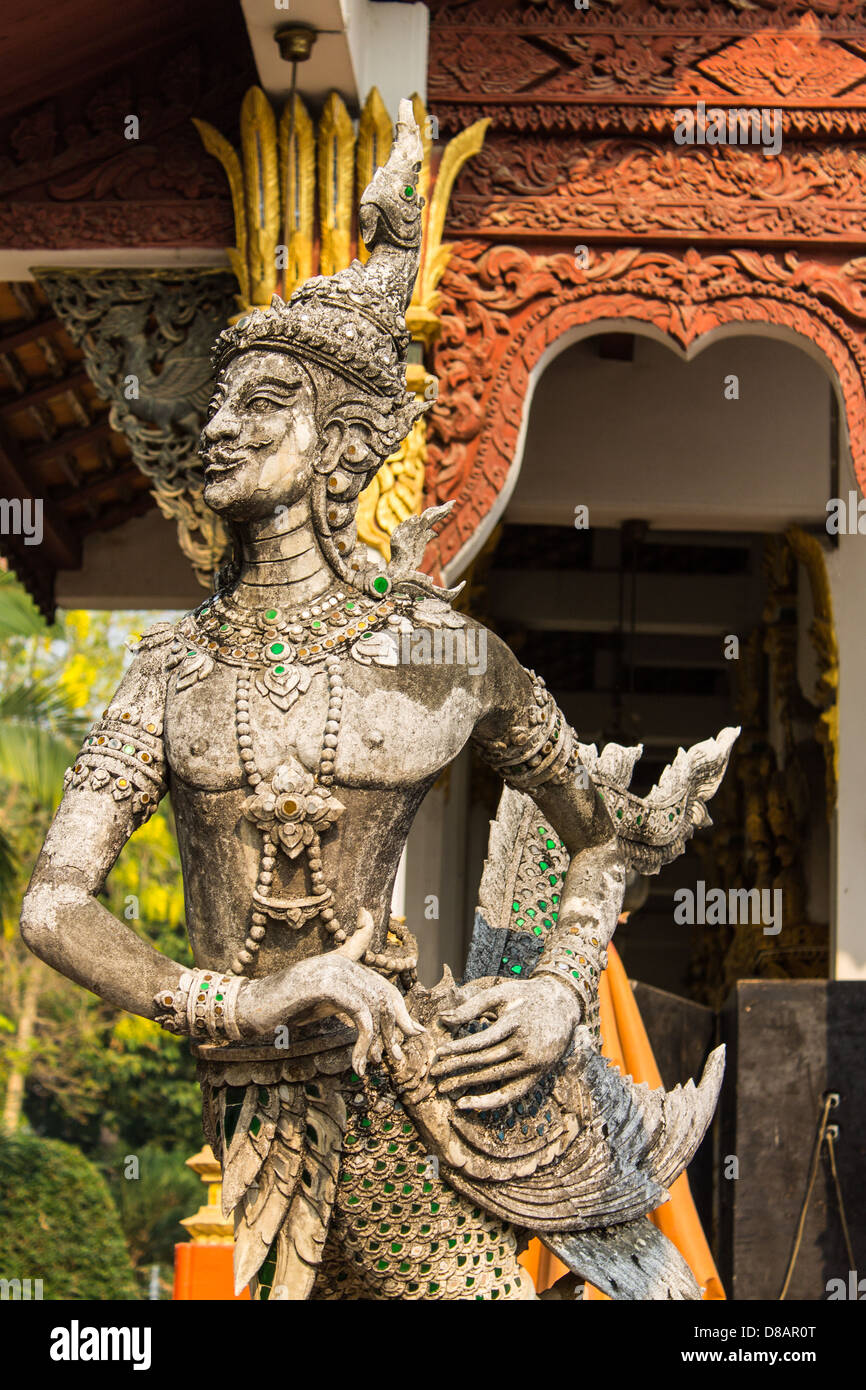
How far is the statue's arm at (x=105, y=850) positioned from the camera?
3.14m

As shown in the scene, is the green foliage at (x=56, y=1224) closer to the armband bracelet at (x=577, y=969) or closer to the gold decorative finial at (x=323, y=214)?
the gold decorative finial at (x=323, y=214)

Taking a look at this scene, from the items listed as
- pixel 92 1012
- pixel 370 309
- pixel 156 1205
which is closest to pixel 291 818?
pixel 370 309

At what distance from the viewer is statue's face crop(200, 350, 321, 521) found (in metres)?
3.33

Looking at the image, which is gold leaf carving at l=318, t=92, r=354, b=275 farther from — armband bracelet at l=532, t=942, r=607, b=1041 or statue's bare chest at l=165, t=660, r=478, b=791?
armband bracelet at l=532, t=942, r=607, b=1041

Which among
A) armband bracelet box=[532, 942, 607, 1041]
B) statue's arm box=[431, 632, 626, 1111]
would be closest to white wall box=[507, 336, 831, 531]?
statue's arm box=[431, 632, 626, 1111]

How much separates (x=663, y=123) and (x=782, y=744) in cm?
386

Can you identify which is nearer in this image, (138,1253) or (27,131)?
(27,131)

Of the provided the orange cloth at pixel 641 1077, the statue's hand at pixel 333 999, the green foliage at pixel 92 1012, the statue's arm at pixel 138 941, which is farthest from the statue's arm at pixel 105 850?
the green foliage at pixel 92 1012

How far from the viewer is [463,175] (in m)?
5.96

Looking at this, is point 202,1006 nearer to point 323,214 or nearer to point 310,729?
point 310,729

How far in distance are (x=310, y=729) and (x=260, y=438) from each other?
1.64 feet

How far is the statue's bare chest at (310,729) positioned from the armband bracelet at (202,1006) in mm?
338
